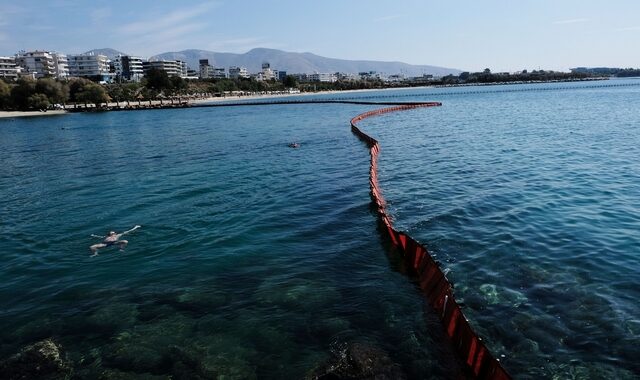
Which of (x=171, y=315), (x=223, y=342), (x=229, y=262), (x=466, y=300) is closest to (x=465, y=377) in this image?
(x=466, y=300)

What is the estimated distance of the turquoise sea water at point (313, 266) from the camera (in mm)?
12477

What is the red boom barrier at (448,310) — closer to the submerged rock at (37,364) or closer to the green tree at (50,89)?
the submerged rock at (37,364)

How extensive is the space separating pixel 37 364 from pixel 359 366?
8.78 metres

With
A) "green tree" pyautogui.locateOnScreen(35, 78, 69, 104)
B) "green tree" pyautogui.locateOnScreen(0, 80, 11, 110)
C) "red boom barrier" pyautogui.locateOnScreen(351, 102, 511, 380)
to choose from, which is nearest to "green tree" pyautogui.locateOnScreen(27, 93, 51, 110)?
"green tree" pyautogui.locateOnScreen(35, 78, 69, 104)

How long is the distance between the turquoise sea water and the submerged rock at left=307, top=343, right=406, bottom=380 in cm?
41

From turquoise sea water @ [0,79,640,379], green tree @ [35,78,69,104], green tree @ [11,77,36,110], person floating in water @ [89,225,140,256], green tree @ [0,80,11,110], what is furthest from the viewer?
green tree @ [35,78,69,104]

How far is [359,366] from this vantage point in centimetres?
1149

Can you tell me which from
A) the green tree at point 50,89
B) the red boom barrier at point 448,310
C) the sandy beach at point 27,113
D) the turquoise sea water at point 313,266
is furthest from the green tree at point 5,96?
the red boom barrier at point 448,310

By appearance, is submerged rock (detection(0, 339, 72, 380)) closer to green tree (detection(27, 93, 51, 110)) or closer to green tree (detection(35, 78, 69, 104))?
green tree (detection(27, 93, 51, 110))

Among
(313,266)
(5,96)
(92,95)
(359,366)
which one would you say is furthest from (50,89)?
(359,366)

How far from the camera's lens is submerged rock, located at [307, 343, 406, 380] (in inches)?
441

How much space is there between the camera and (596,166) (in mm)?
36375

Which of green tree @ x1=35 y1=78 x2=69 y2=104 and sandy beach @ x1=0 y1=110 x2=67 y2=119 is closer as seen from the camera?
sandy beach @ x1=0 y1=110 x2=67 y2=119

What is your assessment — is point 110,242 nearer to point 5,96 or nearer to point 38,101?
point 38,101
